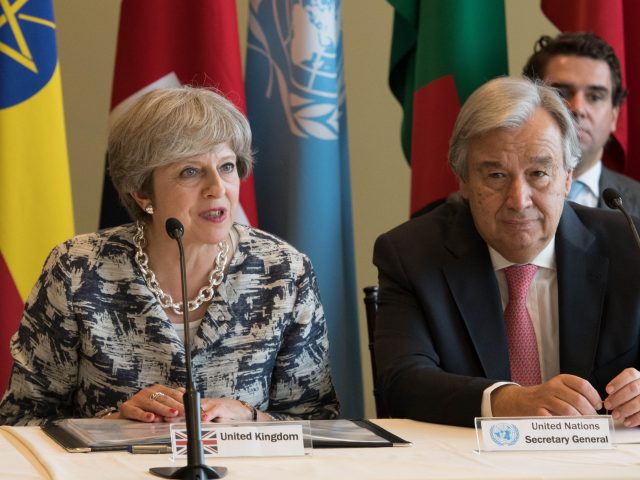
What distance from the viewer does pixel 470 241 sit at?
270 centimetres

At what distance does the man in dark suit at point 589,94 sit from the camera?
3.75 meters

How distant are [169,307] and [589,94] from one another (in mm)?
1938

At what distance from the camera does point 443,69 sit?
149 inches

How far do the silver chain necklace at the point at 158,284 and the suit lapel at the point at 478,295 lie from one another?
23.0 inches

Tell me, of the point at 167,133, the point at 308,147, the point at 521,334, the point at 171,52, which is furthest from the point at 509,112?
the point at 171,52

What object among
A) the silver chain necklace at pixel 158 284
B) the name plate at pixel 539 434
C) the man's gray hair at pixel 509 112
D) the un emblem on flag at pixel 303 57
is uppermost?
the un emblem on flag at pixel 303 57

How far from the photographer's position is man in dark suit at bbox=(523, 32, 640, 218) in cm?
375

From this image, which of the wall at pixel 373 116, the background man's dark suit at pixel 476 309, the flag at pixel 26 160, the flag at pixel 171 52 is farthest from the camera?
the wall at pixel 373 116

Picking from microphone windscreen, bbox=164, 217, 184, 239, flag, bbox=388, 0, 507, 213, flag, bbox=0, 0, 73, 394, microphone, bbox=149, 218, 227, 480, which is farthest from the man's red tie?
flag, bbox=0, 0, 73, 394

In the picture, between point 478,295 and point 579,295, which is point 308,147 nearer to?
point 478,295

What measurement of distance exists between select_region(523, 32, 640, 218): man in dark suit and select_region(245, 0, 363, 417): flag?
807 mm

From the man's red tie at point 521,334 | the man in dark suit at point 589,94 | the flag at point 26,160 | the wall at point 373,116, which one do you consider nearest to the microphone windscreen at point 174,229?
the man's red tie at point 521,334

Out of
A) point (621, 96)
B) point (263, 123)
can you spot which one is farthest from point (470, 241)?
point (621, 96)

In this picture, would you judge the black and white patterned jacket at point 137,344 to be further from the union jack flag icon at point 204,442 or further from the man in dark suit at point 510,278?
the union jack flag icon at point 204,442
